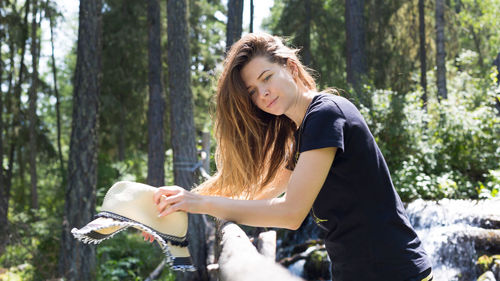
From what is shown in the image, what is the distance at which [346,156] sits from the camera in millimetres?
1863

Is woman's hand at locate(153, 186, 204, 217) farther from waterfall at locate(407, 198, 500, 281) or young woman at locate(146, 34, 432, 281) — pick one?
waterfall at locate(407, 198, 500, 281)

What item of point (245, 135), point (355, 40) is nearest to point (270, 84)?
point (245, 135)

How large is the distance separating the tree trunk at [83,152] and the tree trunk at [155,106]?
712cm

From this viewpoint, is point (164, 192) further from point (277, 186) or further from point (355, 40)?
point (355, 40)

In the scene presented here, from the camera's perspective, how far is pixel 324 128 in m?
1.82

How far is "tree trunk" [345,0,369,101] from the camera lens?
13312 mm

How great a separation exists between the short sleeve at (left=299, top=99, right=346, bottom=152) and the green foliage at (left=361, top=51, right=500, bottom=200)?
23.3 ft

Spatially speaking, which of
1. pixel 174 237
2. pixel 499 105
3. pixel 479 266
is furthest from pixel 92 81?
pixel 499 105

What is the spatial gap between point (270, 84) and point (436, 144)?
25.8 ft

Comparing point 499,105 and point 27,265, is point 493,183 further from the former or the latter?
point 27,265

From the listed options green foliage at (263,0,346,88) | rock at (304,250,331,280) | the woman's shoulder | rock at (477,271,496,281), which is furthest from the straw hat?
green foliage at (263,0,346,88)

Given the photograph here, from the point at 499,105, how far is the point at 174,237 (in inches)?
409

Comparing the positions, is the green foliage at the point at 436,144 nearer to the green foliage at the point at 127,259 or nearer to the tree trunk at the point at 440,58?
the tree trunk at the point at 440,58

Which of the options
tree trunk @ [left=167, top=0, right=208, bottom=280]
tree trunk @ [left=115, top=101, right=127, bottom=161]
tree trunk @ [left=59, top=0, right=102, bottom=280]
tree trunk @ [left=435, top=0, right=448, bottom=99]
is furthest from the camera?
tree trunk @ [left=115, top=101, right=127, bottom=161]
